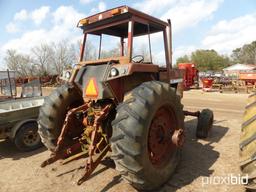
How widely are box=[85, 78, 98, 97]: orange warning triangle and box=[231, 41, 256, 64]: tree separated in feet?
257

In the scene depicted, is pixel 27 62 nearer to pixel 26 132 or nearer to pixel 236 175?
pixel 26 132

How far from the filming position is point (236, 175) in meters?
3.71

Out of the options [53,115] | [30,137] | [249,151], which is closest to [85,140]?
[53,115]

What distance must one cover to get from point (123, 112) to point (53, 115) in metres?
1.76

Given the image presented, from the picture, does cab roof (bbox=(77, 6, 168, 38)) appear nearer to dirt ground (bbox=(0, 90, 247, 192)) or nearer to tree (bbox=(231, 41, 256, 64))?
dirt ground (bbox=(0, 90, 247, 192))

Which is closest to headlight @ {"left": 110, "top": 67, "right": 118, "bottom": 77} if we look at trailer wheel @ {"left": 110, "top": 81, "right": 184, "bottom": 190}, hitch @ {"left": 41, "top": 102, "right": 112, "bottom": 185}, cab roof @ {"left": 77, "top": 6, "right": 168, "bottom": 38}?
trailer wheel @ {"left": 110, "top": 81, "right": 184, "bottom": 190}

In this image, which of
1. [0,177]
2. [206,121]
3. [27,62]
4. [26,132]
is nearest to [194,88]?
[206,121]

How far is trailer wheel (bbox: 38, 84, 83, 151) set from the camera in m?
4.22

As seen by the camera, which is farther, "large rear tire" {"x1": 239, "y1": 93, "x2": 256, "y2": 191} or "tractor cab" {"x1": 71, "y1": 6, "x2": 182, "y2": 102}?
"tractor cab" {"x1": 71, "y1": 6, "x2": 182, "y2": 102}

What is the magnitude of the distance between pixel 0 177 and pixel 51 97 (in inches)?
64.9

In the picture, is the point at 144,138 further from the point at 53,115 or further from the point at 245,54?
the point at 245,54

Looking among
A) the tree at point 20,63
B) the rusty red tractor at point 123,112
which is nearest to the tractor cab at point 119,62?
the rusty red tractor at point 123,112

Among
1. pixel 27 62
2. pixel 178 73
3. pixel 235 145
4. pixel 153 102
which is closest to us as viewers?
pixel 153 102

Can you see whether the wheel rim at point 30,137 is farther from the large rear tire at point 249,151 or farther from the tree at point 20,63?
the tree at point 20,63
